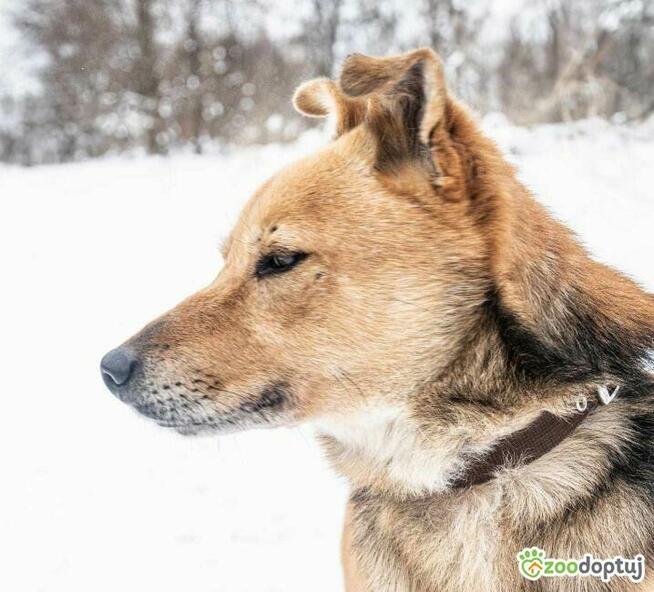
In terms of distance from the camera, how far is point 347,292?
2.25 m

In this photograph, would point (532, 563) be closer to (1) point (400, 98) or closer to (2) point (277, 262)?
(2) point (277, 262)

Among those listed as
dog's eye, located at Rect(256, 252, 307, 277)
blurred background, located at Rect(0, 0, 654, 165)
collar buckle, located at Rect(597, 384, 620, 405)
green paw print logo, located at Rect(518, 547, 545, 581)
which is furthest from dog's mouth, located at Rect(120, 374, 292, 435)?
blurred background, located at Rect(0, 0, 654, 165)

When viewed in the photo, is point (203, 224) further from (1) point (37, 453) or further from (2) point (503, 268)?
(2) point (503, 268)

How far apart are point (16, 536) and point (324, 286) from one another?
3287mm

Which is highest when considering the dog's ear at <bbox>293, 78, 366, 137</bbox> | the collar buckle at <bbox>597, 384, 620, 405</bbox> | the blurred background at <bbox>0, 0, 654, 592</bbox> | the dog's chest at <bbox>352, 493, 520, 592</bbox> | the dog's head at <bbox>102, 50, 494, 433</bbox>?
the dog's ear at <bbox>293, 78, 366, 137</bbox>

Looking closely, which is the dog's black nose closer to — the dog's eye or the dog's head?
the dog's head

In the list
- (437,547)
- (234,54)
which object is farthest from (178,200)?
(437,547)

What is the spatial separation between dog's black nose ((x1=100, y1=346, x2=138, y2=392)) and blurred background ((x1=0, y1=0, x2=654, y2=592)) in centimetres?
24

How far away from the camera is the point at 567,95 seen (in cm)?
1669

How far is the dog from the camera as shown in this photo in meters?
2.09

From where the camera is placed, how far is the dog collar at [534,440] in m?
2.10

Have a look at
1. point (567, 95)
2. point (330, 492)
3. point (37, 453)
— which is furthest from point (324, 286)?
point (567, 95)

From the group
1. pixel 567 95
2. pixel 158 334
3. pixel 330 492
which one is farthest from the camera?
pixel 567 95

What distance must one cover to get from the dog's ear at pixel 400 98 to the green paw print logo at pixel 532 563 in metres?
1.13
